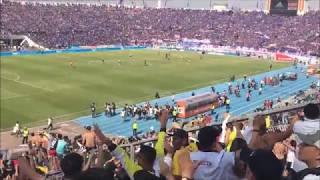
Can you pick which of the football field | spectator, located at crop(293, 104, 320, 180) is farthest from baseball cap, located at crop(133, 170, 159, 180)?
the football field

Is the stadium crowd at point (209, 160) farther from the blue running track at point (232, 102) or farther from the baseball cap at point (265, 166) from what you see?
the blue running track at point (232, 102)

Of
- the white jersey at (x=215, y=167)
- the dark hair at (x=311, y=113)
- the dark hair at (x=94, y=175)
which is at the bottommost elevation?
the white jersey at (x=215, y=167)

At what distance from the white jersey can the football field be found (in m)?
26.0

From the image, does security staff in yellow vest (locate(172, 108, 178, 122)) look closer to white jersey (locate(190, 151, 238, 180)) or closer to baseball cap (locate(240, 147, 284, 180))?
white jersey (locate(190, 151, 238, 180))

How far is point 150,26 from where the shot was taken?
94.3m

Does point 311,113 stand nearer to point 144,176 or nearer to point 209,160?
point 209,160

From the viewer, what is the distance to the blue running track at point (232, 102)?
101 ft

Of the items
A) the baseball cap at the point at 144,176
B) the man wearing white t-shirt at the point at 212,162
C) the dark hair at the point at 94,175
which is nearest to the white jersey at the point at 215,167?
the man wearing white t-shirt at the point at 212,162

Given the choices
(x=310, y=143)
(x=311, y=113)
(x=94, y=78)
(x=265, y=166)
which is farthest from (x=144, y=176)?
(x=94, y=78)

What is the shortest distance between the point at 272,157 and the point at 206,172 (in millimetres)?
842

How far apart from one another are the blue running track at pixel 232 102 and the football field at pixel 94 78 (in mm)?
1318

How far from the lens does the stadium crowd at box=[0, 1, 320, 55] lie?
7688 cm

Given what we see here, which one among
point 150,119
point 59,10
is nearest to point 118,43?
point 59,10

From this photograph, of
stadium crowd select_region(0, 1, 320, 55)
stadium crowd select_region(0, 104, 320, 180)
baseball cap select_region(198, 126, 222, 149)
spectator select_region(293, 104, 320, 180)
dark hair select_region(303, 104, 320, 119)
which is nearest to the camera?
stadium crowd select_region(0, 104, 320, 180)
